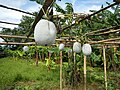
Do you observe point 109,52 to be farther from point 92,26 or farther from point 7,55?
point 7,55

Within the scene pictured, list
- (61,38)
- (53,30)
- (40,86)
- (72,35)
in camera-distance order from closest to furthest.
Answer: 1. (53,30)
2. (72,35)
3. (61,38)
4. (40,86)

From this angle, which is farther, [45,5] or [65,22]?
[65,22]

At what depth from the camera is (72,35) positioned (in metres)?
4.21

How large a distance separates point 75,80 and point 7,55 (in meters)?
13.2

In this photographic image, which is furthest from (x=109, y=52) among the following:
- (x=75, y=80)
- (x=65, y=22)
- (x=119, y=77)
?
(x=65, y=22)

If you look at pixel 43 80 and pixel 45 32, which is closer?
pixel 45 32

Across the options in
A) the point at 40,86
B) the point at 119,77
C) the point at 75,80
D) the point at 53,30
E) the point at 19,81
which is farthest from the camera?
the point at 19,81

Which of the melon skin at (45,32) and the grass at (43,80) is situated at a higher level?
the melon skin at (45,32)

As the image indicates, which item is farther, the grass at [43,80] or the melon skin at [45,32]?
the grass at [43,80]

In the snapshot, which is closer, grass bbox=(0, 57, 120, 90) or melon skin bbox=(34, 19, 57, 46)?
melon skin bbox=(34, 19, 57, 46)

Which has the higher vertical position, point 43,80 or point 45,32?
point 45,32

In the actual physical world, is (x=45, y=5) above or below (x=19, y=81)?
above

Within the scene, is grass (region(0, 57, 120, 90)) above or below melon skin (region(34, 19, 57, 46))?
below

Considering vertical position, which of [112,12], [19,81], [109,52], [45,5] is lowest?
[19,81]
